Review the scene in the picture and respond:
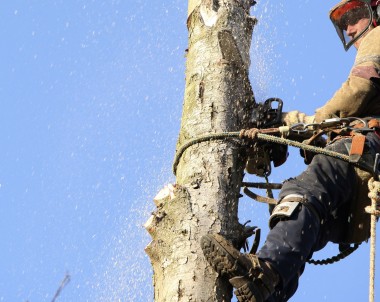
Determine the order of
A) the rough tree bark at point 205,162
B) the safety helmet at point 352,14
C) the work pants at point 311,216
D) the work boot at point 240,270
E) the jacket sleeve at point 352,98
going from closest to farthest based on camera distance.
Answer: the work boot at point 240,270 → the rough tree bark at point 205,162 → the work pants at point 311,216 → the jacket sleeve at point 352,98 → the safety helmet at point 352,14

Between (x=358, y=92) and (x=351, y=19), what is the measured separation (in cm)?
114

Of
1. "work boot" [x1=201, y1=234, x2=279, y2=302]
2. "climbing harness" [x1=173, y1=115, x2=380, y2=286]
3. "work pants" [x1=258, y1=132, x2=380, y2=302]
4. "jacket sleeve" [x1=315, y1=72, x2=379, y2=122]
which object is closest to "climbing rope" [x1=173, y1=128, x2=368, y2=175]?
"climbing harness" [x1=173, y1=115, x2=380, y2=286]

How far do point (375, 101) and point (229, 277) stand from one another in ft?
5.17

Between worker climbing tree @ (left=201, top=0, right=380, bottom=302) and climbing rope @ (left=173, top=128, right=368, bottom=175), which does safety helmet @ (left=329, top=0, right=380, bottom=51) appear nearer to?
worker climbing tree @ (left=201, top=0, right=380, bottom=302)

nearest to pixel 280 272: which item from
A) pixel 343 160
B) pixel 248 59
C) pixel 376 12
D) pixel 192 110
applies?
pixel 343 160

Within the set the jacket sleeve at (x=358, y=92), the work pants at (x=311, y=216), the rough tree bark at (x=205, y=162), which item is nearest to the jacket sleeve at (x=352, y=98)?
the jacket sleeve at (x=358, y=92)

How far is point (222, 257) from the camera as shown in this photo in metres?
3.62

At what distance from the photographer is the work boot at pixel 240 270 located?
3580 mm

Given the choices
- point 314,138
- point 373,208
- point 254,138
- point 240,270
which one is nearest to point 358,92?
point 314,138

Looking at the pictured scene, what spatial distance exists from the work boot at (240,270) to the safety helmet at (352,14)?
2.27 m

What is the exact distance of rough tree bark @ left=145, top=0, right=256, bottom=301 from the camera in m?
3.71

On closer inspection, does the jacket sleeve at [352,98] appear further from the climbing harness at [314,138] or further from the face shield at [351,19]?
the face shield at [351,19]

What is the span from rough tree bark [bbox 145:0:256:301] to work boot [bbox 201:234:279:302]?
8 centimetres

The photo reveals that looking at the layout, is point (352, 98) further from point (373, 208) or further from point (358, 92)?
point (373, 208)
